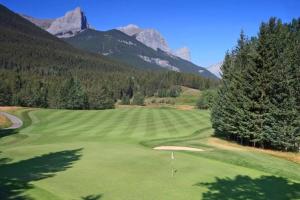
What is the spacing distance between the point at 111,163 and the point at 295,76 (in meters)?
24.9

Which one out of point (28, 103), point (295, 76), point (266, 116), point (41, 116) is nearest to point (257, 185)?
point (266, 116)

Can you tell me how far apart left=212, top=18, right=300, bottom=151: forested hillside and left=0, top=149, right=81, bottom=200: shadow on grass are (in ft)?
64.2

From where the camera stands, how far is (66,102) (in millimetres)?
122812

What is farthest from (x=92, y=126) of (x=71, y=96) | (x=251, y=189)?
(x=71, y=96)

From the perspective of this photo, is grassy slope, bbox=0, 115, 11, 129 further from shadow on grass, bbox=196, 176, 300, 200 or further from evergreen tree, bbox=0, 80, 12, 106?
evergreen tree, bbox=0, 80, 12, 106

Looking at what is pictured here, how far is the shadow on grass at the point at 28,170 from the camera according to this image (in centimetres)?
1540

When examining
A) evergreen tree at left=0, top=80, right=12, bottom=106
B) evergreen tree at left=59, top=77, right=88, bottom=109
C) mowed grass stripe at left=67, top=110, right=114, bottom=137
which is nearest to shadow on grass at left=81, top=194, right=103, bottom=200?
mowed grass stripe at left=67, top=110, right=114, bottom=137

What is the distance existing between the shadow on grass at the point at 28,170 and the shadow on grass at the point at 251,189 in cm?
732

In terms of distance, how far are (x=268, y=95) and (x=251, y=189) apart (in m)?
22.1

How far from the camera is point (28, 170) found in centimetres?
1942

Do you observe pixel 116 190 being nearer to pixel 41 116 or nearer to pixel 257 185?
Result: pixel 257 185

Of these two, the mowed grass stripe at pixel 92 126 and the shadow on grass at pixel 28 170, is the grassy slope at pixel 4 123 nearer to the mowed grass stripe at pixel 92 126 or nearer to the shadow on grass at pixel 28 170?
the mowed grass stripe at pixel 92 126

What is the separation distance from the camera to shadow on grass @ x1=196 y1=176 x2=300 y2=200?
1695 centimetres

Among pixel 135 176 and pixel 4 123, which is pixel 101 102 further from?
pixel 135 176
